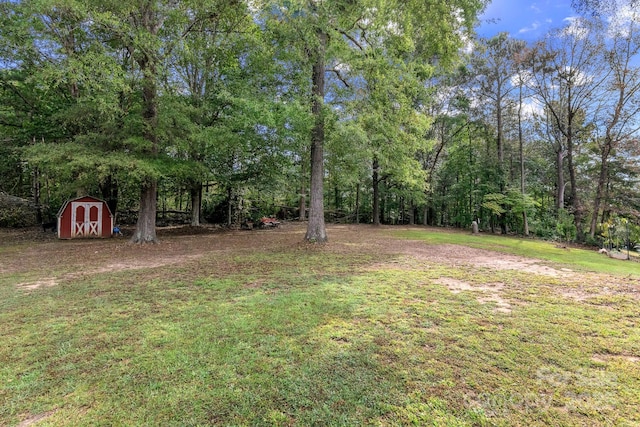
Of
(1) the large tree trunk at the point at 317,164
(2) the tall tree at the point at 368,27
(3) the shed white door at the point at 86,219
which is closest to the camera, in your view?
(2) the tall tree at the point at 368,27

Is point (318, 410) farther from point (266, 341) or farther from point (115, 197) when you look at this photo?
point (115, 197)

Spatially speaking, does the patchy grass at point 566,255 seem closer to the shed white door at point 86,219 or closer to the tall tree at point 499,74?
the tall tree at point 499,74

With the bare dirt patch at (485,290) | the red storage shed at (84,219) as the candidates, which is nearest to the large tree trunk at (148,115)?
the red storage shed at (84,219)

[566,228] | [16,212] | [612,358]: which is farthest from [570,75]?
[16,212]

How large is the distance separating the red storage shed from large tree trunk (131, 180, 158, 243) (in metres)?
3.22

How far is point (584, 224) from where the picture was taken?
53.7 feet

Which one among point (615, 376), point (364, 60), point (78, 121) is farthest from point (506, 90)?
point (78, 121)

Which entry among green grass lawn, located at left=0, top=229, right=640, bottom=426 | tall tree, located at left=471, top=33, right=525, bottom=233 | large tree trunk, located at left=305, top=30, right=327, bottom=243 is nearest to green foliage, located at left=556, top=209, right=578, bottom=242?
tall tree, located at left=471, top=33, right=525, bottom=233

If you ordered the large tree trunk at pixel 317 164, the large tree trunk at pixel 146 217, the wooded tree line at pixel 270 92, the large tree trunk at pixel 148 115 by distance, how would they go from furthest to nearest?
the large tree trunk at pixel 146 217 → the large tree trunk at pixel 317 164 → the large tree trunk at pixel 148 115 → the wooded tree line at pixel 270 92

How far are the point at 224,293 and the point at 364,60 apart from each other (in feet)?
24.0

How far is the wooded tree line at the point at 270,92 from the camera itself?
8391mm

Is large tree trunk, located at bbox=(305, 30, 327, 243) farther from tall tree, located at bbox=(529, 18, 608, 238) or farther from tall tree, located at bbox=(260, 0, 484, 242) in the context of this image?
tall tree, located at bbox=(529, 18, 608, 238)

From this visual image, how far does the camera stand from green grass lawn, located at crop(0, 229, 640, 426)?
6.75ft

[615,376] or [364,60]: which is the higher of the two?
[364,60]
